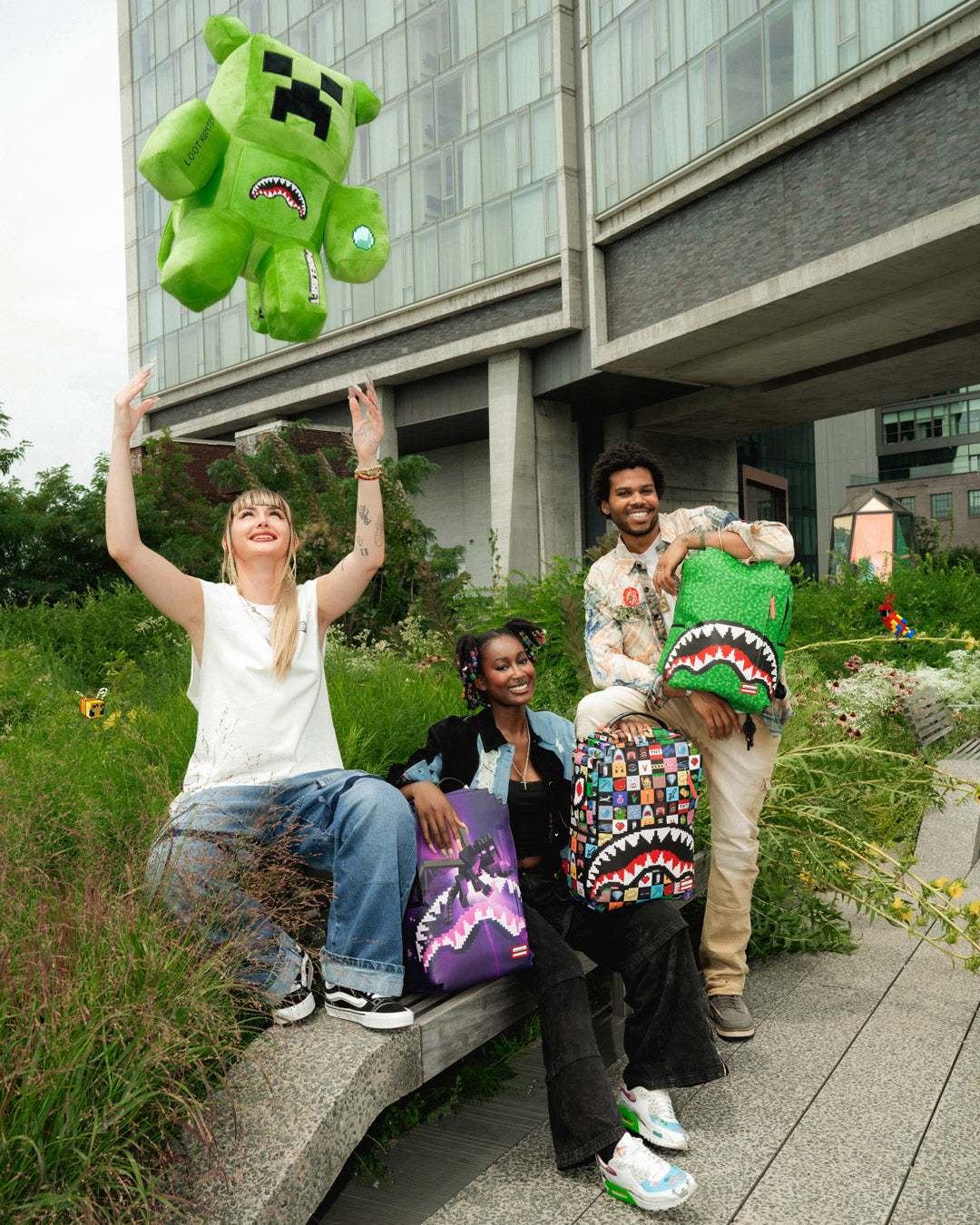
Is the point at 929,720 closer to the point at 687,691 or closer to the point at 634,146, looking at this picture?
the point at 687,691

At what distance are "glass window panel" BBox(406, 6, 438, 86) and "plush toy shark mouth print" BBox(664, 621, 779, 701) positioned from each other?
77.6 ft

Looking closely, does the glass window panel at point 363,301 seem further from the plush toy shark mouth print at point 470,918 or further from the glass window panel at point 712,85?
the plush toy shark mouth print at point 470,918

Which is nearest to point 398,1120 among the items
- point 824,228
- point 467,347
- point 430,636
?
point 430,636

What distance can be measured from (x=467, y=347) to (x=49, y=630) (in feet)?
50.6

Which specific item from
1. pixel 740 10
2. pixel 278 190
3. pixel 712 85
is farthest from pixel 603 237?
pixel 278 190

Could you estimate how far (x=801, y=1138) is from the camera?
2793 mm

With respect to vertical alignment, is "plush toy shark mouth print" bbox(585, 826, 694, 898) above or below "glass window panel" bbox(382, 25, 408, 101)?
below

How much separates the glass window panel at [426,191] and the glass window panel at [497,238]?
5.16ft

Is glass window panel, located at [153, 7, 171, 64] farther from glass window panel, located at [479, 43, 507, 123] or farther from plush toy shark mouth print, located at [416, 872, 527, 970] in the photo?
plush toy shark mouth print, located at [416, 872, 527, 970]

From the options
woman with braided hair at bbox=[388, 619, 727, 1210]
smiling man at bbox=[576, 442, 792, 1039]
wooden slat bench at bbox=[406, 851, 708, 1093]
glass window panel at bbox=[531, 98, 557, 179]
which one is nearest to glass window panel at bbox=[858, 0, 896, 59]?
glass window panel at bbox=[531, 98, 557, 179]

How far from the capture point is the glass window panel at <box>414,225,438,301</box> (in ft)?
76.1

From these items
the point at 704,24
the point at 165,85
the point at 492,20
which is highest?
the point at 165,85

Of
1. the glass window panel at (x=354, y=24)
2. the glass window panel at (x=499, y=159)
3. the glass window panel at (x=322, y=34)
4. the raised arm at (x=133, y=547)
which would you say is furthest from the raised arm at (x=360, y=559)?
the glass window panel at (x=322, y=34)

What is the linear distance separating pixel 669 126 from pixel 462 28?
6.72 m
